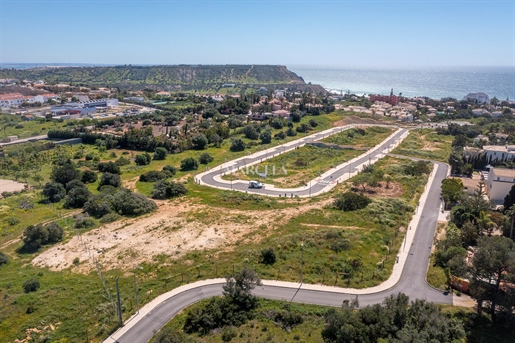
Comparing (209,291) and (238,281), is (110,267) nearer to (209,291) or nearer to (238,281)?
(209,291)

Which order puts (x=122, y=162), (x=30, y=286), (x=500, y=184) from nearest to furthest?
(x=30, y=286)
(x=500, y=184)
(x=122, y=162)

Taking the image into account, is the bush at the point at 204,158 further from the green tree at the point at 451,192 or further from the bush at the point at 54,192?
the green tree at the point at 451,192

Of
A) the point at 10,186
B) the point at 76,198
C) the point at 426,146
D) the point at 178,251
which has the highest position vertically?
the point at 426,146

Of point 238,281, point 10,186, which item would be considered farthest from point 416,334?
point 10,186

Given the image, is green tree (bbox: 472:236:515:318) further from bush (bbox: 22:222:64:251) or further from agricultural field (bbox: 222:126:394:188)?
bush (bbox: 22:222:64:251)

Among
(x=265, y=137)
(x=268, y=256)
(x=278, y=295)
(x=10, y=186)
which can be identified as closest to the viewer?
(x=278, y=295)

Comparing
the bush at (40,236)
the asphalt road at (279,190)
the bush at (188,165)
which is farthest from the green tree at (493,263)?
the bush at (188,165)

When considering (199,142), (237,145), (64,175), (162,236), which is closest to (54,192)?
(64,175)

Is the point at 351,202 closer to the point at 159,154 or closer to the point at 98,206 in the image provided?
the point at 98,206
